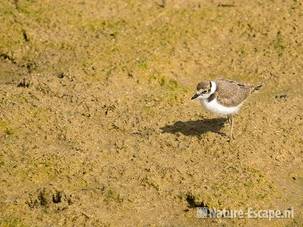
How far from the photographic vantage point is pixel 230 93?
371 inches

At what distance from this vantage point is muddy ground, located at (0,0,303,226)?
8.16 metres

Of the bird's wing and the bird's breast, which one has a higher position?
the bird's wing

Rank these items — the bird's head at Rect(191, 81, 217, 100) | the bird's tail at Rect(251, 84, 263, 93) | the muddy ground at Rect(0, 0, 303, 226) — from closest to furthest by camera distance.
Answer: the muddy ground at Rect(0, 0, 303, 226) < the bird's head at Rect(191, 81, 217, 100) < the bird's tail at Rect(251, 84, 263, 93)

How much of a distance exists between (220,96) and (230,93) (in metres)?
0.18

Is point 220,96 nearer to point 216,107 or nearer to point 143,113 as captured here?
point 216,107

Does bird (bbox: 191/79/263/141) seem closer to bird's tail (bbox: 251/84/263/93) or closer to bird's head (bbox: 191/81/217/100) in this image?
bird's head (bbox: 191/81/217/100)

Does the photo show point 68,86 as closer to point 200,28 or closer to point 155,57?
point 155,57

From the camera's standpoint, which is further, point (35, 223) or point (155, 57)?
point (155, 57)

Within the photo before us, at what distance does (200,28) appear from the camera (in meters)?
11.9

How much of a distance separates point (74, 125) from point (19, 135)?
2.63ft

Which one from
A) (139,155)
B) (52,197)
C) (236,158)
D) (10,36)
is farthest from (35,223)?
(10,36)

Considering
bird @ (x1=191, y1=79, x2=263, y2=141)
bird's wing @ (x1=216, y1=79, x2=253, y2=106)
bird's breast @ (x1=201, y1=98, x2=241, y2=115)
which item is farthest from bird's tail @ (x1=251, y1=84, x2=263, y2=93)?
bird's breast @ (x1=201, y1=98, x2=241, y2=115)

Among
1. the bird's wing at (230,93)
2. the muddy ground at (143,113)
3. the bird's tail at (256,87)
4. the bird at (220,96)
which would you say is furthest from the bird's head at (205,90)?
the bird's tail at (256,87)

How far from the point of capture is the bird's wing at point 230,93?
9.34 m
